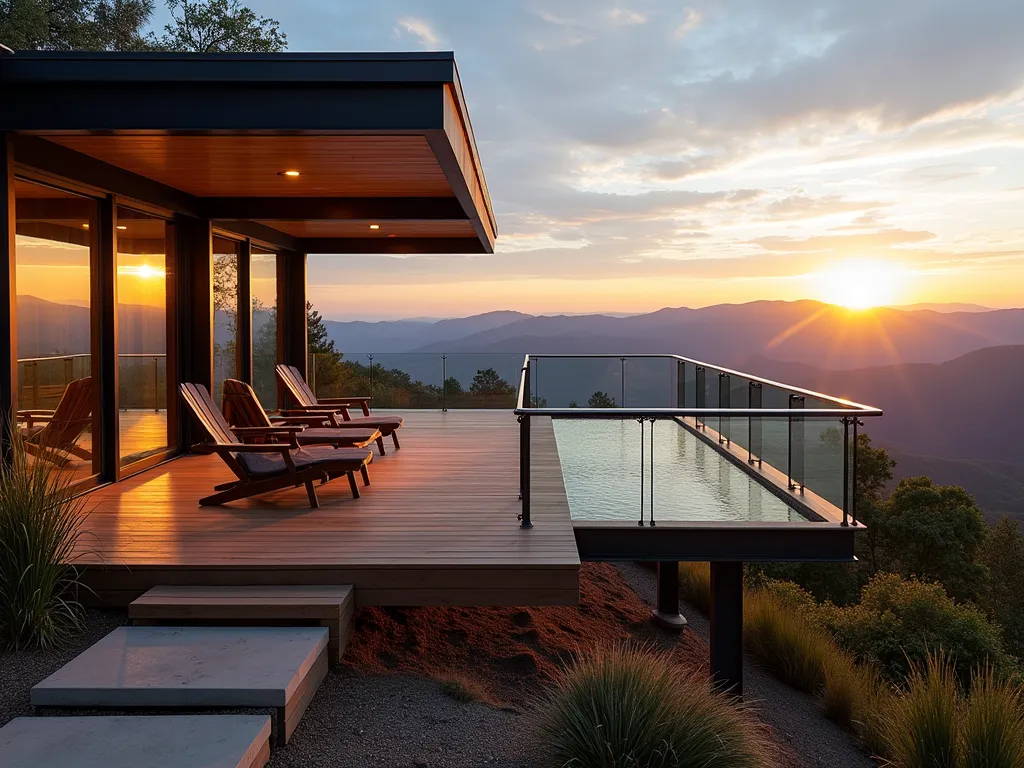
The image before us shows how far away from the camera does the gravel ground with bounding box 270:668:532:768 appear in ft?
11.6

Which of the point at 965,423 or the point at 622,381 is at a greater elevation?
the point at 622,381

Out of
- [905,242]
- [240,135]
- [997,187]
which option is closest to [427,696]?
[240,135]

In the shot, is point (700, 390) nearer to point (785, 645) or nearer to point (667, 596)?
point (667, 596)

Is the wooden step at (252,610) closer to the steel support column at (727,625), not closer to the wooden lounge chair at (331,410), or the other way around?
the steel support column at (727,625)

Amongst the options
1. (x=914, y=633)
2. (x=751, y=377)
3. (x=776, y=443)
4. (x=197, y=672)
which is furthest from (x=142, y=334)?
(x=914, y=633)

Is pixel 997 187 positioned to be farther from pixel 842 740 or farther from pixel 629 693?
pixel 629 693

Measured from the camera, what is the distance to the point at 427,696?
4.23 m

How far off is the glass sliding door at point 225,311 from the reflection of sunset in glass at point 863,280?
79.8 ft

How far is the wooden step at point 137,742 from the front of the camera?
3000mm

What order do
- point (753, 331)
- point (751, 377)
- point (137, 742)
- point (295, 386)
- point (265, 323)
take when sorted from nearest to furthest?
point (137, 742), point (751, 377), point (295, 386), point (265, 323), point (753, 331)

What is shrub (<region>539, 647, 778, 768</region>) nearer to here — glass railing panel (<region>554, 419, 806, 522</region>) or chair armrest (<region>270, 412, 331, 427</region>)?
glass railing panel (<region>554, 419, 806, 522</region>)

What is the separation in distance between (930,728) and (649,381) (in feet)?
26.7

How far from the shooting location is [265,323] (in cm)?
1170

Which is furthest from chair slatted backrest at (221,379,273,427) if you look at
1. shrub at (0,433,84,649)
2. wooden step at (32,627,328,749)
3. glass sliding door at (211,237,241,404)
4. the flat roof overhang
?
wooden step at (32,627,328,749)
